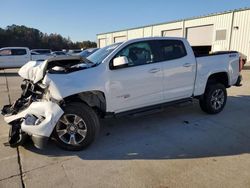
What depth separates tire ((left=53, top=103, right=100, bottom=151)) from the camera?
157 inches

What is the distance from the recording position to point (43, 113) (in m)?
3.93

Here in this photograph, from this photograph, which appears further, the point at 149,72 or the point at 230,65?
the point at 230,65

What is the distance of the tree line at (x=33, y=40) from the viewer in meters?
64.1

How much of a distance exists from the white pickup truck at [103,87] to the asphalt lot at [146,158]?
12.9 inches

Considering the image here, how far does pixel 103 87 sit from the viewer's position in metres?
4.21

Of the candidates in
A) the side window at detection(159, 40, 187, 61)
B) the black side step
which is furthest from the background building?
the black side step

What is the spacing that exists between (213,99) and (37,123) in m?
4.15

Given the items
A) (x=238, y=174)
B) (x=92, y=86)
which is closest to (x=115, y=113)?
(x=92, y=86)

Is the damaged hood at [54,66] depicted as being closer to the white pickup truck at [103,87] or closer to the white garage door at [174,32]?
the white pickup truck at [103,87]

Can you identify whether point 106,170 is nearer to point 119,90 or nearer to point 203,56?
point 119,90

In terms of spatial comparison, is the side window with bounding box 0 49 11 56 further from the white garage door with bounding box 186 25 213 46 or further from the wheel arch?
the white garage door with bounding box 186 25 213 46

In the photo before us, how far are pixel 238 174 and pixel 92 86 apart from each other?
Answer: 2.60 m

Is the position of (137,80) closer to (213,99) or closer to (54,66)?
(54,66)

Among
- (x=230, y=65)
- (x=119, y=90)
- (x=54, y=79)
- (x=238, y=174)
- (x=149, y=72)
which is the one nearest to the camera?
(x=238, y=174)
